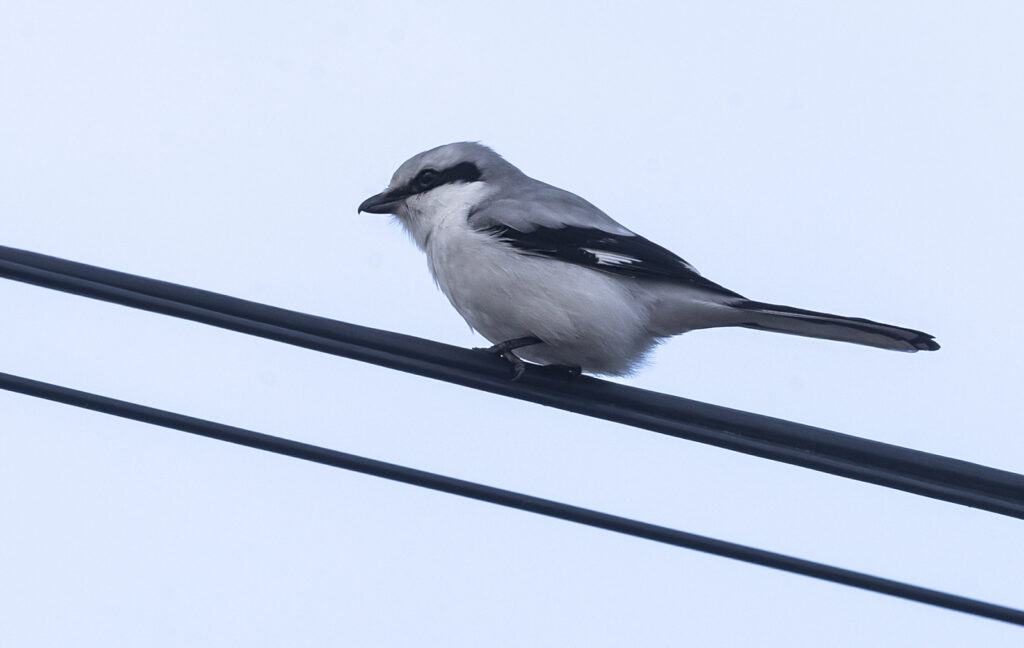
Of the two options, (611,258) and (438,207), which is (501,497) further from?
(438,207)

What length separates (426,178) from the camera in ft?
18.5

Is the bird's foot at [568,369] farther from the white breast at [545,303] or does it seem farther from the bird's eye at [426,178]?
the bird's eye at [426,178]

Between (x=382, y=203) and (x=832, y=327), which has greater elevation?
(x=382, y=203)

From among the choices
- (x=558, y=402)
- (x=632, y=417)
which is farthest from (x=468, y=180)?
(x=632, y=417)

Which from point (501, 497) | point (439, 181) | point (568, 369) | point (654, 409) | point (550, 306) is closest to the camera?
point (501, 497)

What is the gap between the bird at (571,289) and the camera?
4656mm

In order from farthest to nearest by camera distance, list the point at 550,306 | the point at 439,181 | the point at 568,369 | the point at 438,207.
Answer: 1. the point at 439,181
2. the point at 438,207
3. the point at 568,369
4. the point at 550,306

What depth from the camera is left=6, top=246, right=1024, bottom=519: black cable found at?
3.17 meters

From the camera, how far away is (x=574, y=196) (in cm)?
541

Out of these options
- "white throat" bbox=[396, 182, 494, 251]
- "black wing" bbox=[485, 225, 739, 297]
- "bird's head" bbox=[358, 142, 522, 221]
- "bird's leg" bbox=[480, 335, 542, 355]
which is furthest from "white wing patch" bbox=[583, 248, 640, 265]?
"bird's head" bbox=[358, 142, 522, 221]

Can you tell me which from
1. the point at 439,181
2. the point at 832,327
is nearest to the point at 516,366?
the point at 832,327

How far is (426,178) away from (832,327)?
219cm

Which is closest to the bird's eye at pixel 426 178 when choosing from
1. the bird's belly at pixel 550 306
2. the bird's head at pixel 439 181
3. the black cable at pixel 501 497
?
the bird's head at pixel 439 181

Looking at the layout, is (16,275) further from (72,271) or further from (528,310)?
(528,310)
